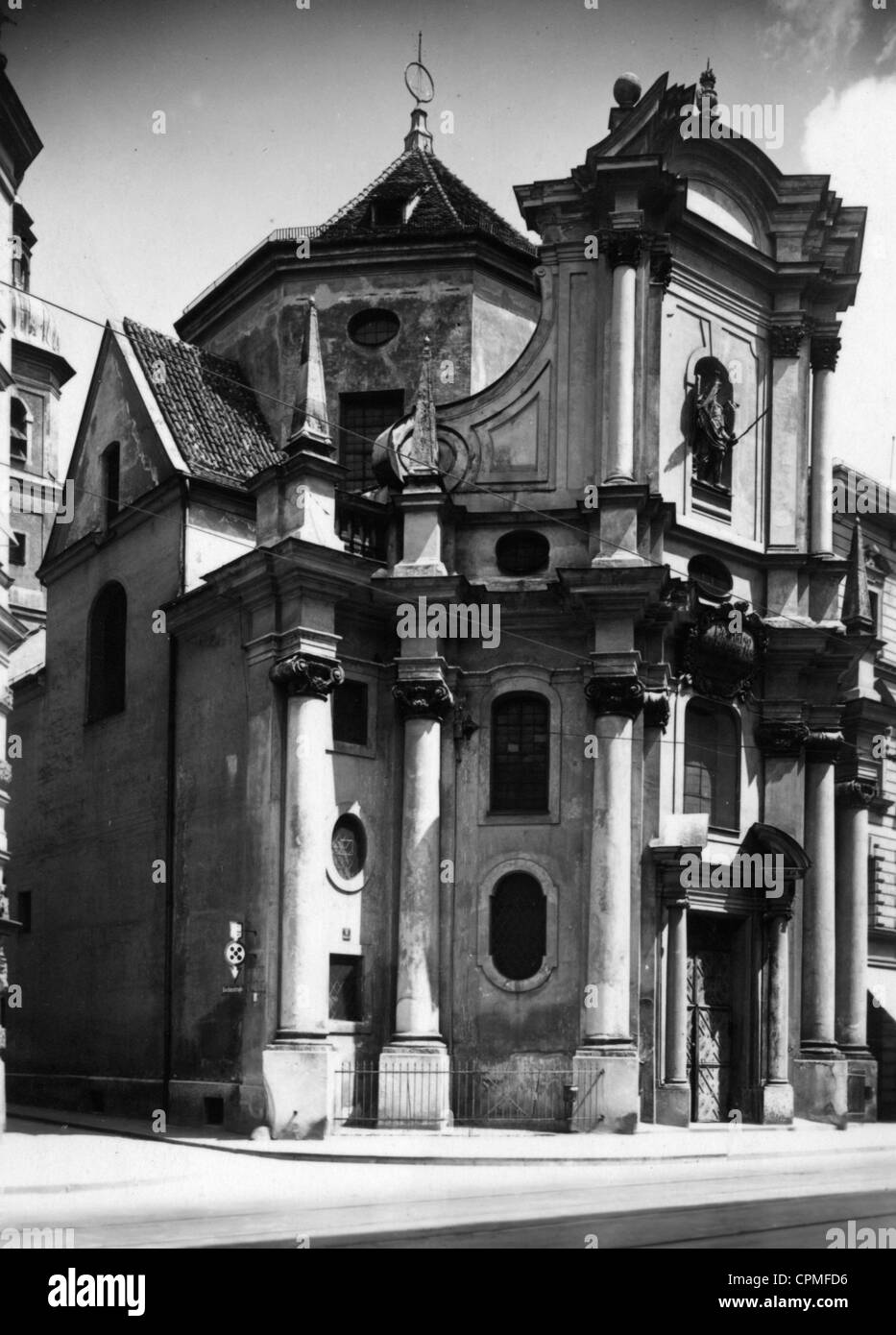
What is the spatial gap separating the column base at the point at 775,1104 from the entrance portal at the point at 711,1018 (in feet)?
1.76

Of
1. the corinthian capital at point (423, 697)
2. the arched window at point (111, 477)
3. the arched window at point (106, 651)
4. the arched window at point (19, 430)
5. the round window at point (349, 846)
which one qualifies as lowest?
the round window at point (349, 846)

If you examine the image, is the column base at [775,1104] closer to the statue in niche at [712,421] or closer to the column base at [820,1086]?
the column base at [820,1086]

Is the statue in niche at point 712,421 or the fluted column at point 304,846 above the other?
the statue in niche at point 712,421

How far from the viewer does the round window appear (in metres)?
26.9

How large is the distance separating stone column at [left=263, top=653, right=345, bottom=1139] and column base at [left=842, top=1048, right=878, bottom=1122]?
452 inches

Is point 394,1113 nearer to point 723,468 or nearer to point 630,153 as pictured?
point 723,468

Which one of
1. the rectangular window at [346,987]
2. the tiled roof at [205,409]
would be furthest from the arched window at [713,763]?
the tiled roof at [205,409]

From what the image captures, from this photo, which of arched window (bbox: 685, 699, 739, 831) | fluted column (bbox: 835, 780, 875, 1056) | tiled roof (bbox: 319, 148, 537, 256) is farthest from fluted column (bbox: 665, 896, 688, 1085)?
tiled roof (bbox: 319, 148, 537, 256)

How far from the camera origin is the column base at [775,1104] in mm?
28594

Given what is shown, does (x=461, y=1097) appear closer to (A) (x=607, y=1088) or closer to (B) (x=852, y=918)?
(A) (x=607, y=1088)

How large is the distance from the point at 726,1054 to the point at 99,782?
12.1m

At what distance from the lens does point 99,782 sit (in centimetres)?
3145

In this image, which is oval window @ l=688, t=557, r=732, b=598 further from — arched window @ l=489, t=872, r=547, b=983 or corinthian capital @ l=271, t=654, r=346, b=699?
corinthian capital @ l=271, t=654, r=346, b=699
